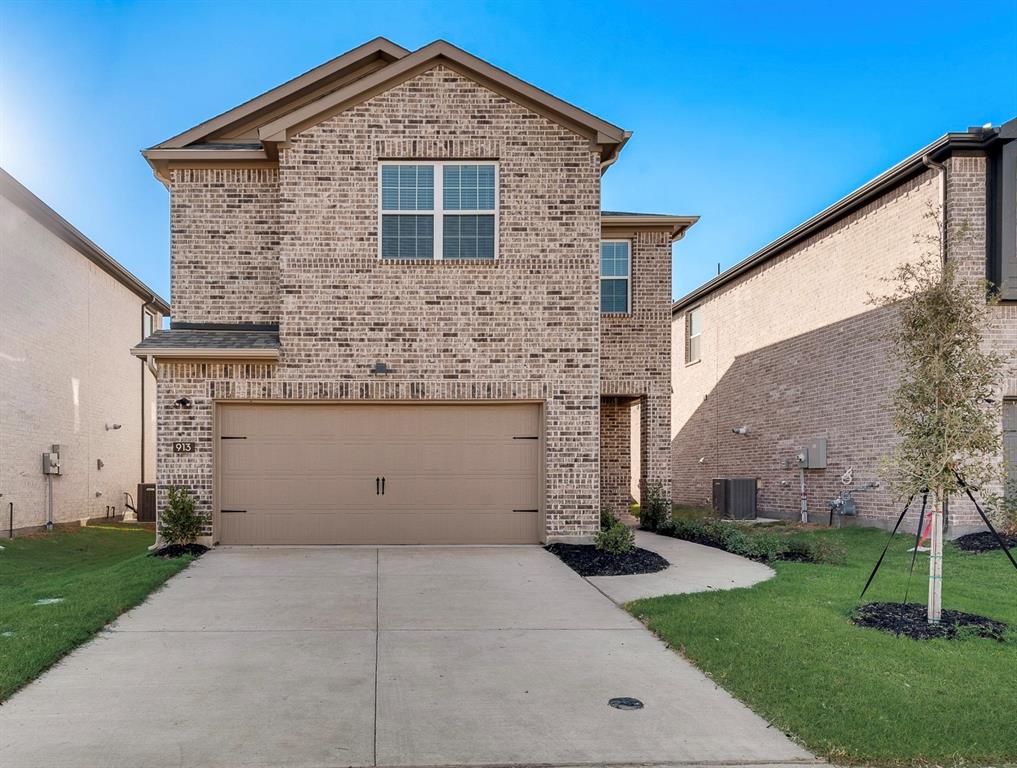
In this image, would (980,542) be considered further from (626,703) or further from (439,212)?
(439,212)

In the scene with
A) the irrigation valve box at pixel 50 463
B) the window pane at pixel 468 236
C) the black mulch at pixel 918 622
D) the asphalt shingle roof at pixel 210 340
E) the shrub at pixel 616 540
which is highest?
the window pane at pixel 468 236

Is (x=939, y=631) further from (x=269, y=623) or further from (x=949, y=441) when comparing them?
(x=269, y=623)

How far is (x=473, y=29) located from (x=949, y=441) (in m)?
17.6

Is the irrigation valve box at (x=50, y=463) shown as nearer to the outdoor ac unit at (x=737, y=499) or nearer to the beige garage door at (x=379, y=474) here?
the beige garage door at (x=379, y=474)

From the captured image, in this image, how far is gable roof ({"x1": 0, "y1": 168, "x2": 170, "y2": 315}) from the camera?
1556 centimetres

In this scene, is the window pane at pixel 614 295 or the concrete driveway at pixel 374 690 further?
the window pane at pixel 614 295

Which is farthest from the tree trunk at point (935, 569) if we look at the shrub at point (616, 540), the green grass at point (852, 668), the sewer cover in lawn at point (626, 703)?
the shrub at point (616, 540)

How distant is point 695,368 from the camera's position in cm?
2542

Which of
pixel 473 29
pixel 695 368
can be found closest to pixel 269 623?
pixel 473 29

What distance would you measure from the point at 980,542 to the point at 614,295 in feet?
25.8

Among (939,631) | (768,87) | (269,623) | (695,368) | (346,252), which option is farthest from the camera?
(695,368)

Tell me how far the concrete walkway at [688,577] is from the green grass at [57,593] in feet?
17.5

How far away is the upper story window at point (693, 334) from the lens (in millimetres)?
25156

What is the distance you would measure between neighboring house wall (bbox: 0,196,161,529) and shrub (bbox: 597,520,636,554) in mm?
11961
